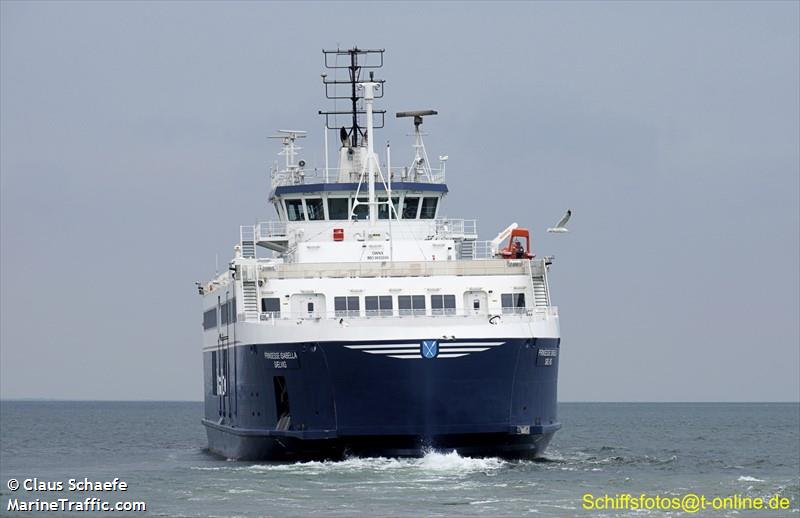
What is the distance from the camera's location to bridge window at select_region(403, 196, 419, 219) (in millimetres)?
44156

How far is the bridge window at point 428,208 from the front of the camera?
146ft

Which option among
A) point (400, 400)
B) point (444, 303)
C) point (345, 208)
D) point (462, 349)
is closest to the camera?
point (400, 400)

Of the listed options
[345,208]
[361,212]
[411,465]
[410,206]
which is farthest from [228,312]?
[411,465]

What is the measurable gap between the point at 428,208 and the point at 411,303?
7176 millimetres

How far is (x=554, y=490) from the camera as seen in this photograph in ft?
109

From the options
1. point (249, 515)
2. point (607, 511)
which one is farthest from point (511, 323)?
point (249, 515)

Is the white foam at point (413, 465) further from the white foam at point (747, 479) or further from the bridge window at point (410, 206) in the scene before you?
the bridge window at point (410, 206)

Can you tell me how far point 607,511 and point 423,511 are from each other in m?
3.69

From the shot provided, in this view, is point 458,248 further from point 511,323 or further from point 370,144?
point 511,323

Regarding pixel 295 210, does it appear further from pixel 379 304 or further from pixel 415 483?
pixel 415 483

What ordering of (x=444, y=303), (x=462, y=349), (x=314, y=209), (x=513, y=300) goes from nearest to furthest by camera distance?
(x=462, y=349)
(x=444, y=303)
(x=513, y=300)
(x=314, y=209)

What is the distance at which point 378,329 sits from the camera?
1393 inches

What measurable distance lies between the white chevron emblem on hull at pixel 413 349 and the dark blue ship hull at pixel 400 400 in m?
0.10

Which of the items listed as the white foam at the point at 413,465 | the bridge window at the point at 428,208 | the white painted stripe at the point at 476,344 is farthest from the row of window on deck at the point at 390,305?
the bridge window at the point at 428,208
